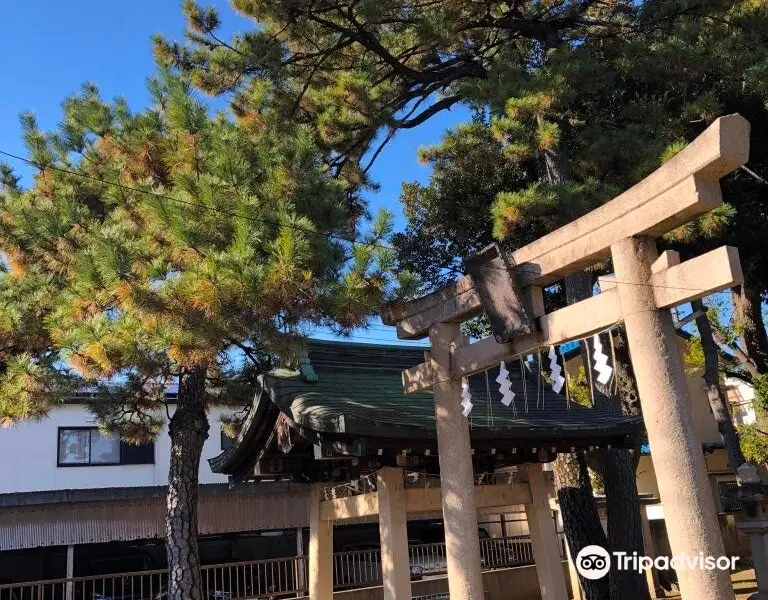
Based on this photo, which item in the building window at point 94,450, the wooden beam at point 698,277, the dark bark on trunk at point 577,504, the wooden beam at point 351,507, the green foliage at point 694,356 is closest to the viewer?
the wooden beam at point 698,277

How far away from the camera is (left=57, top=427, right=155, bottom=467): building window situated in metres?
17.3

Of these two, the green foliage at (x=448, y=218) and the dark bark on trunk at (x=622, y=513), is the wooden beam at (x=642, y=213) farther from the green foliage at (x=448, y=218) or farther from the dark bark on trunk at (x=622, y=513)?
the green foliage at (x=448, y=218)

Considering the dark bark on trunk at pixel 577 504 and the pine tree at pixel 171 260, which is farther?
the dark bark on trunk at pixel 577 504

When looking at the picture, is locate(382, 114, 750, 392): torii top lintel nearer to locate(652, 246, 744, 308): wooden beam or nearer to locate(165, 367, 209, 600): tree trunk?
locate(652, 246, 744, 308): wooden beam

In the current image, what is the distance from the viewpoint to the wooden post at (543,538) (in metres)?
7.96

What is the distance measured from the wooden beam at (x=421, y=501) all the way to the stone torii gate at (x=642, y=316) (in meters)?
1.06

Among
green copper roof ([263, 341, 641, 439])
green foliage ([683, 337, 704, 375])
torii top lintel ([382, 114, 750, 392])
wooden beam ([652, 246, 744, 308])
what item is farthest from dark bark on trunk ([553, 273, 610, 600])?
green foliage ([683, 337, 704, 375])

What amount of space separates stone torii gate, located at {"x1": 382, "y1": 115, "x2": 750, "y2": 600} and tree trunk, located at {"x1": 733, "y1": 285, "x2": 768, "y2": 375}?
12.2 m

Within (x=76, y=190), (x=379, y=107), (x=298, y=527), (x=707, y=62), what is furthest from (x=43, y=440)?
(x=707, y=62)

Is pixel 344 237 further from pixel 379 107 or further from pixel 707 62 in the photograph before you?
pixel 707 62

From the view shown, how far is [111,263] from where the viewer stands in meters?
5.62

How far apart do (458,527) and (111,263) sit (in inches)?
150

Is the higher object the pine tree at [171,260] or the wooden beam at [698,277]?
the pine tree at [171,260]

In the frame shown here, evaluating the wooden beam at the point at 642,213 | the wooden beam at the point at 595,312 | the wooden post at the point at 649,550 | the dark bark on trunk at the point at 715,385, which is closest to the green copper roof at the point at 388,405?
the wooden beam at the point at 595,312
